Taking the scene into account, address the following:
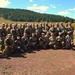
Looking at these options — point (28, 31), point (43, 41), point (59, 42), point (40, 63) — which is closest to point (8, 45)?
point (40, 63)

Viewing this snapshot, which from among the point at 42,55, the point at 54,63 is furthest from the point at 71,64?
the point at 42,55

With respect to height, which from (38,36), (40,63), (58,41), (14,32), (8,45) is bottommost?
(40,63)

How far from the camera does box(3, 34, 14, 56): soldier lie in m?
15.8

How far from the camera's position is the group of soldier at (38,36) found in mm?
17812

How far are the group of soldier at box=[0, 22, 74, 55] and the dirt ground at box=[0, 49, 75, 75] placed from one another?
1.05 m

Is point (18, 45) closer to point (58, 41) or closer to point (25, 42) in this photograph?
point (25, 42)

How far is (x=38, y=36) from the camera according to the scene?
19.0 m

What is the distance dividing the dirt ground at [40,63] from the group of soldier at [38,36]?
1047 mm

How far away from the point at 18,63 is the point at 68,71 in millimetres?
3041

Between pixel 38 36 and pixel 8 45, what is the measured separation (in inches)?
137

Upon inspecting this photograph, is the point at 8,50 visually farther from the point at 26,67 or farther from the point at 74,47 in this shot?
the point at 74,47

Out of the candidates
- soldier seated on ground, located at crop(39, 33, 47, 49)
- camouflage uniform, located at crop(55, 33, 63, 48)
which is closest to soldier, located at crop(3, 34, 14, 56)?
soldier seated on ground, located at crop(39, 33, 47, 49)

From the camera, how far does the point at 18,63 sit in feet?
47.2

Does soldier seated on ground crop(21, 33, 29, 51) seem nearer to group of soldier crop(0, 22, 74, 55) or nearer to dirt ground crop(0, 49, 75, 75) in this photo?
group of soldier crop(0, 22, 74, 55)
